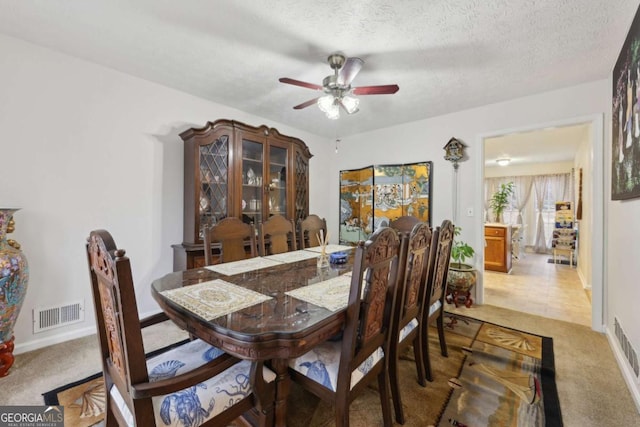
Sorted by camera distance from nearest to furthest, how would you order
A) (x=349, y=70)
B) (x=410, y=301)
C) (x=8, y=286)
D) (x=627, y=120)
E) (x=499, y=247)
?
(x=410, y=301) → (x=8, y=286) → (x=627, y=120) → (x=349, y=70) → (x=499, y=247)

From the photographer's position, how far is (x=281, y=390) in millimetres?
1172

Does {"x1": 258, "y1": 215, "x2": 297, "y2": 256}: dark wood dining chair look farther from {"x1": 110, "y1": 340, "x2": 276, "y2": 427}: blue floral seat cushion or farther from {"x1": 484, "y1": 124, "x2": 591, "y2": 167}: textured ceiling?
{"x1": 484, "y1": 124, "x2": 591, "y2": 167}: textured ceiling

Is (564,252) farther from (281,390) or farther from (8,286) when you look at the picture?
(8,286)

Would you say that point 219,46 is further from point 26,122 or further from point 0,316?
point 0,316

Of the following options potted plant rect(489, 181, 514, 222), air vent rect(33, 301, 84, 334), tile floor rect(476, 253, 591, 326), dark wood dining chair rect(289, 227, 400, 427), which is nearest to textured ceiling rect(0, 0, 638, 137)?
dark wood dining chair rect(289, 227, 400, 427)

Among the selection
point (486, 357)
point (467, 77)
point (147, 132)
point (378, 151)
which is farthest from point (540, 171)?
point (147, 132)

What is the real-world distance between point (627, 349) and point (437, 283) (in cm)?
133

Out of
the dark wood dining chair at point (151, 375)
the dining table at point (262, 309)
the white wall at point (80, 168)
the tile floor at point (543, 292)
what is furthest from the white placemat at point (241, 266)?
the tile floor at point (543, 292)

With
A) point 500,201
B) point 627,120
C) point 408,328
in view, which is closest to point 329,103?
point 408,328

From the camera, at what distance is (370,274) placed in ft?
3.67

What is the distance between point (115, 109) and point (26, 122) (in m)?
0.61

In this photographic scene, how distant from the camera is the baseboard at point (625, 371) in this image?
160 centimetres

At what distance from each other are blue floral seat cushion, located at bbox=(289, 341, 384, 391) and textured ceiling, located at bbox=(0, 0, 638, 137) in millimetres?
1933

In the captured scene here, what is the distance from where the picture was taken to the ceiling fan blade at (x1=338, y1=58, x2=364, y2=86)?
186 cm
